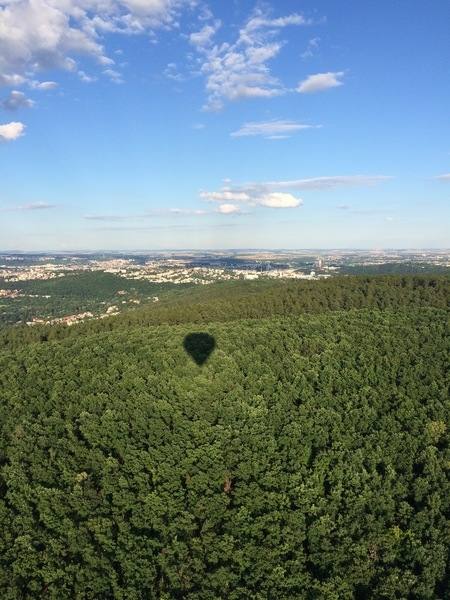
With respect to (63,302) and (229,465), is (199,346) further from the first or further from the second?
(63,302)

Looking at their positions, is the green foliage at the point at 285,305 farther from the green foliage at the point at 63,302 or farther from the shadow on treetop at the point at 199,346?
the green foliage at the point at 63,302

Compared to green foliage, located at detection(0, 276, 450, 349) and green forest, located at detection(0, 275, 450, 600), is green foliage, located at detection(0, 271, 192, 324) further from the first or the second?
green forest, located at detection(0, 275, 450, 600)

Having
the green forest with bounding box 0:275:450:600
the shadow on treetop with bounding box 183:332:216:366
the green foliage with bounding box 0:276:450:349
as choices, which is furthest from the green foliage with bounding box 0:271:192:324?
the green forest with bounding box 0:275:450:600

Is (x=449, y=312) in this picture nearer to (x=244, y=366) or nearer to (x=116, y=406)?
(x=244, y=366)

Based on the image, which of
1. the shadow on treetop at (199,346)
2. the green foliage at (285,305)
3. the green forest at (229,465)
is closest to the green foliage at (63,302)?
the green foliage at (285,305)

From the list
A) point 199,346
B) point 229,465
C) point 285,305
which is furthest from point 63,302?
point 229,465

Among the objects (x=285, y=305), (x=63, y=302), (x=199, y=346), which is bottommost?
(x=63, y=302)

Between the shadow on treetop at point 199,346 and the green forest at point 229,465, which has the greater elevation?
the shadow on treetop at point 199,346
